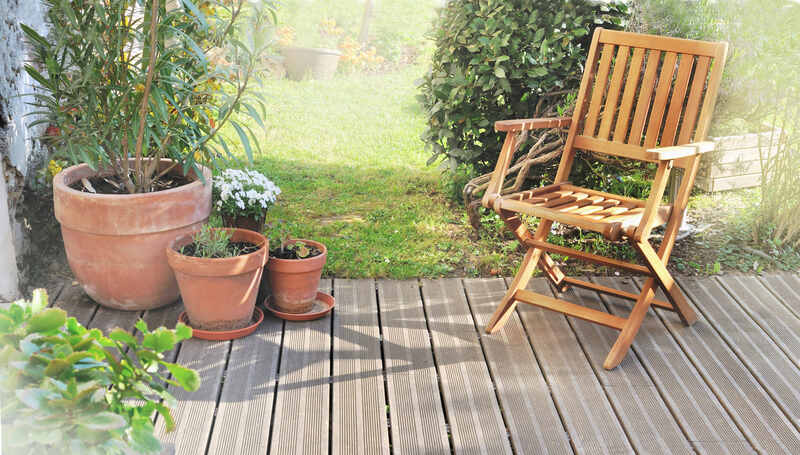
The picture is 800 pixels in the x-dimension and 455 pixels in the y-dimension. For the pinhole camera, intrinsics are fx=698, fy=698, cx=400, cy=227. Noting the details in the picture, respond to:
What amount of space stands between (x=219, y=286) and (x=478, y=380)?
1.00m

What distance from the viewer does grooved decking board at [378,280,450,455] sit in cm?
212

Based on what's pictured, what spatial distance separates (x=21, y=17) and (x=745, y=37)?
3.25 m

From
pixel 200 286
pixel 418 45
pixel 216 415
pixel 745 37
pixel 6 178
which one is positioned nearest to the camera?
pixel 216 415

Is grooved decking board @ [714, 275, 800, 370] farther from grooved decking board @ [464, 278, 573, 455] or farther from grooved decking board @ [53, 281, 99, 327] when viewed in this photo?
grooved decking board @ [53, 281, 99, 327]

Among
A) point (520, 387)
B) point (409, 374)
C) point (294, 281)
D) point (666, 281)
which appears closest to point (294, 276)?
point (294, 281)

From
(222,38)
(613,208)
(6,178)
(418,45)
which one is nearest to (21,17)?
(6,178)

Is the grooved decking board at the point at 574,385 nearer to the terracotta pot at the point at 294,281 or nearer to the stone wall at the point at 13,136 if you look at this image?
the terracotta pot at the point at 294,281

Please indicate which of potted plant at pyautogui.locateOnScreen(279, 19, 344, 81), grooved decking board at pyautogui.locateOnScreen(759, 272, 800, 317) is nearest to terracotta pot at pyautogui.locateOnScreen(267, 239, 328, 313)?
grooved decking board at pyautogui.locateOnScreen(759, 272, 800, 317)

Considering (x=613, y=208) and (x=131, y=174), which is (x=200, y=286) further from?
(x=613, y=208)

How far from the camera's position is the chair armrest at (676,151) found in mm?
2311

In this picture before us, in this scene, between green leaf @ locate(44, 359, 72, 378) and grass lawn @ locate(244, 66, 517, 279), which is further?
grass lawn @ locate(244, 66, 517, 279)

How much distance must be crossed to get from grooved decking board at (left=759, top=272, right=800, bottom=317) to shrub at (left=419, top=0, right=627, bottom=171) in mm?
1359

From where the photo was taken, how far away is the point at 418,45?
8.47 metres

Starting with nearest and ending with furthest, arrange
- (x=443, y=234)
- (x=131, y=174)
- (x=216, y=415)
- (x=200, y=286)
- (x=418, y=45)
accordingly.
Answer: (x=216, y=415), (x=200, y=286), (x=131, y=174), (x=443, y=234), (x=418, y=45)
